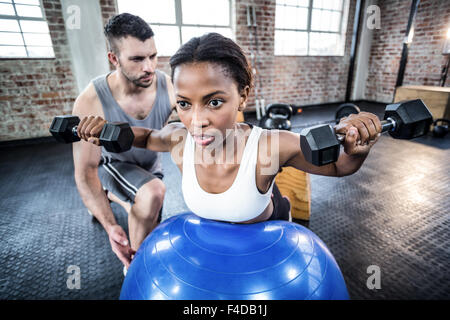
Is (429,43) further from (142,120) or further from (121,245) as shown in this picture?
(121,245)

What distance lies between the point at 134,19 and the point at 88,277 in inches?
55.9

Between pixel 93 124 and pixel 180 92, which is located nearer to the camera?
pixel 180 92

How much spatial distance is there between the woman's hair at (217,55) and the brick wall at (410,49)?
6.08m

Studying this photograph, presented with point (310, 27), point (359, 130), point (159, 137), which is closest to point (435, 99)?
point (310, 27)

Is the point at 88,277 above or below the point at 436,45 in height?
below

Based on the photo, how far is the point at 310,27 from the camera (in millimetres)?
5367

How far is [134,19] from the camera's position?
4.48 feet

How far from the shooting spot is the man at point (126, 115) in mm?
1359

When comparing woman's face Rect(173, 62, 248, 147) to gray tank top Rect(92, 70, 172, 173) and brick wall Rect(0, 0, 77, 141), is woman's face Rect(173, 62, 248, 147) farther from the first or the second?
brick wall Rect(0, 0, 77, 141)

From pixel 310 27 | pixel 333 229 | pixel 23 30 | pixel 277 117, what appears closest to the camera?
pixel 333 229

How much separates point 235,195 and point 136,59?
100cm

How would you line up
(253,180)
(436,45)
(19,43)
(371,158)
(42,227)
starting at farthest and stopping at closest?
(436,45) < (19,43) < (371,158) < (42,227) < (253,180)
